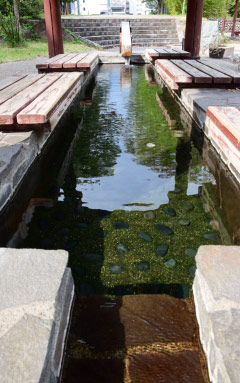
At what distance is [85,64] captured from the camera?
21.1ft

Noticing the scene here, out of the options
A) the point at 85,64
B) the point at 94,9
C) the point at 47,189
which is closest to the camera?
the point at 47,189

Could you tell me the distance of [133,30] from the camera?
19.8m

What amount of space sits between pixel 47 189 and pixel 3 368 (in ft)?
7.07

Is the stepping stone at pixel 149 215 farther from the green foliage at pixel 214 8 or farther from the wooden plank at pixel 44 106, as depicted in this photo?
the green foliage at pixel 214 8

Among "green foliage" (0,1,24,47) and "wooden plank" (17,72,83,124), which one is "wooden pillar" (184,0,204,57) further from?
"green foliage" (0,1,24,47)

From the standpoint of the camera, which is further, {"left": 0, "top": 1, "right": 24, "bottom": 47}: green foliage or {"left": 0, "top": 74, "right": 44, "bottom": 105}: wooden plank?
{"left": 0, "top": 1, "right": 24, "bottom": 47}: green foliage

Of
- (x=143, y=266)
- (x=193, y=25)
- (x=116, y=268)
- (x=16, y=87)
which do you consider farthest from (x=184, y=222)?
(x=193, y=25)

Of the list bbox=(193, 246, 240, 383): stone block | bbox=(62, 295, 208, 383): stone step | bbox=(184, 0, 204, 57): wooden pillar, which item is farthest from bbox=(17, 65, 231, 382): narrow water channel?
bbox=(184, 0, 204, 57): wooden pillar

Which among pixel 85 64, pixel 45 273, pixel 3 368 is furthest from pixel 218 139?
pixel 85 64

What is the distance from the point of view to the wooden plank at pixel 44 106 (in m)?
2.84

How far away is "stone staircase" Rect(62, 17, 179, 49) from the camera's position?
18.8 meters

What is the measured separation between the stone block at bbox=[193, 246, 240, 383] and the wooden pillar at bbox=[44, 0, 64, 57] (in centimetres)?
826

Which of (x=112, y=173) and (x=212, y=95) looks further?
(x=212, y=95)

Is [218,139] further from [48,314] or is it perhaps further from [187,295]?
[48,314]
